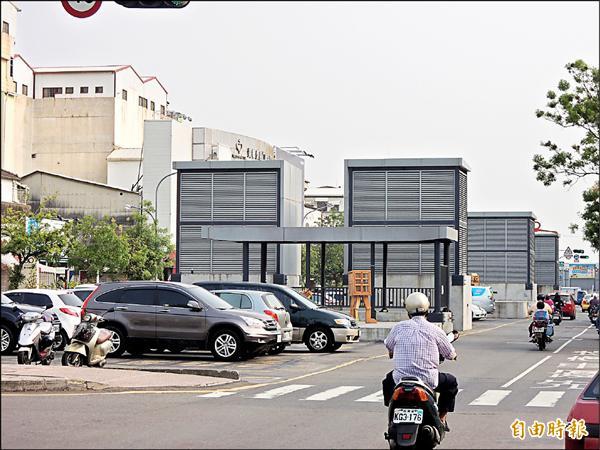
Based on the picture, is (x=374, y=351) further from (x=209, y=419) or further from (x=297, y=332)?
(x=209, y=419)

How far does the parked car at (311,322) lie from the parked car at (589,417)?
19.6 metres

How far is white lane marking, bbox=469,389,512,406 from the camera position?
17172 millimetres

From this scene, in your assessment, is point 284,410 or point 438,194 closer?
point 284,410

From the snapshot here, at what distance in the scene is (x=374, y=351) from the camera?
101ft

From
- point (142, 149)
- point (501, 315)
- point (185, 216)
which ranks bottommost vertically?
point (501, 315)

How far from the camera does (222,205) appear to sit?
5528 centimetres

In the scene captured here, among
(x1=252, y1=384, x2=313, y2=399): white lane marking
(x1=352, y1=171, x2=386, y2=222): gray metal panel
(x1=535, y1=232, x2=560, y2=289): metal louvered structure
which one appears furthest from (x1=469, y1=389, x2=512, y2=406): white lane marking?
(x1=535, y1=232, x2=560, y2=289): metal louvered structure

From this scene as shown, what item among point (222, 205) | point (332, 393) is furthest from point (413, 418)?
point (222, 205)

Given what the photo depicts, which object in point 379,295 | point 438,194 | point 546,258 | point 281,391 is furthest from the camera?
point 546,258

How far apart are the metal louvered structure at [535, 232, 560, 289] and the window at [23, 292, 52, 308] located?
250 feet

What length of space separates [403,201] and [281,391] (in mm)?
37678

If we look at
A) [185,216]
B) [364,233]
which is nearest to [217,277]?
[185,216]

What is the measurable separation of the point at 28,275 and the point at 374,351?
22.9 m

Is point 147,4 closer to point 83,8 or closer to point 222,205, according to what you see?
point 83,8
